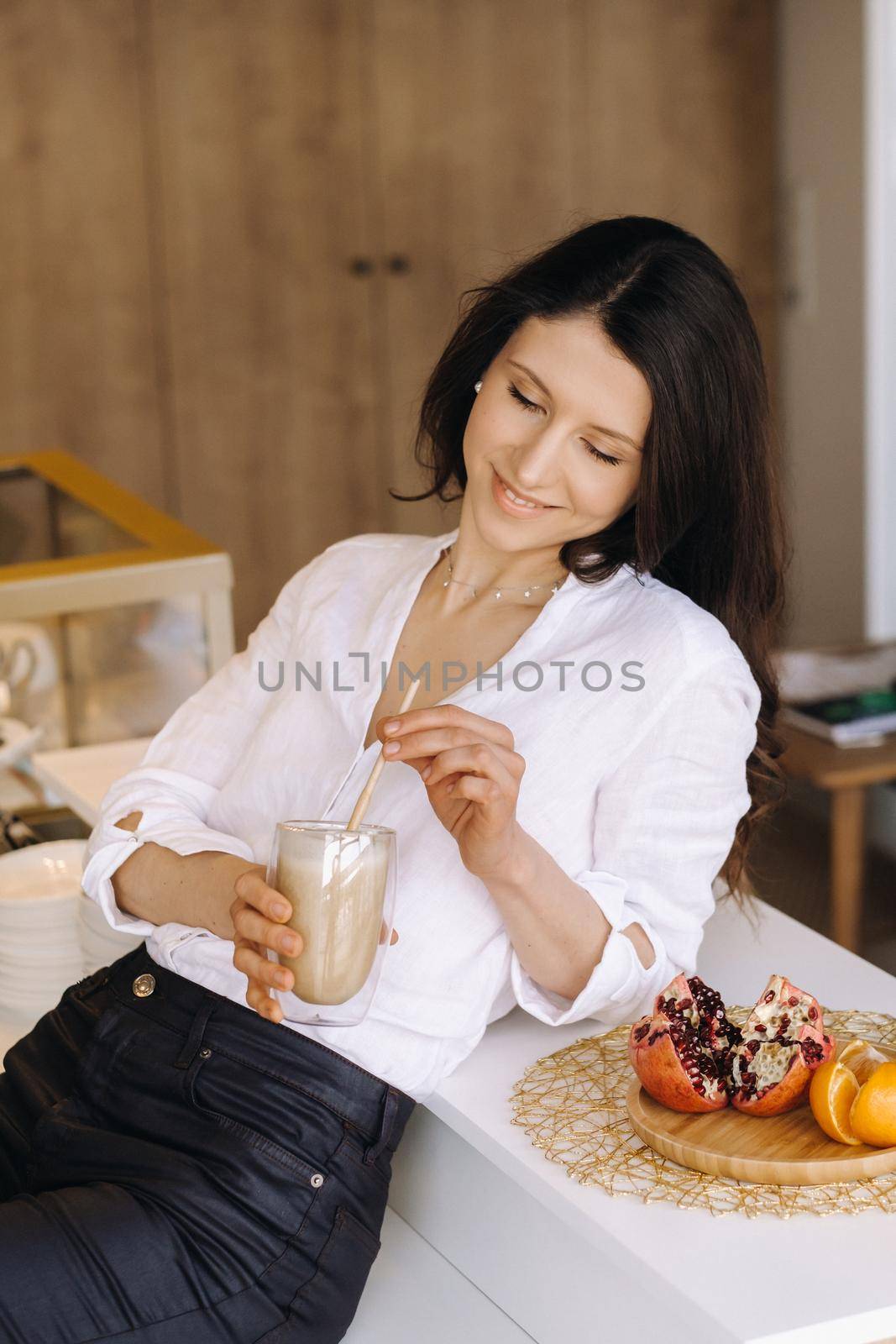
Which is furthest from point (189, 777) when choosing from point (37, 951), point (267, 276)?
point (267, 276)

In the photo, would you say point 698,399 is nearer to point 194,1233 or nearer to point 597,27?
point 194,1233

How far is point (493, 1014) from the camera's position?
4.67 ft

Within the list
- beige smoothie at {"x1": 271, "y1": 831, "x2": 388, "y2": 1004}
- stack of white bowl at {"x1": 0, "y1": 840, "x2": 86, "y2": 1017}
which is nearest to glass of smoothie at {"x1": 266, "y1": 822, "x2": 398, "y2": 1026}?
beige smoothie at {"x1": 271, "y1": 831, "x2": 388, "y2": 1004}

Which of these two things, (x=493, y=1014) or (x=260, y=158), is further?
(x=260, y=158)

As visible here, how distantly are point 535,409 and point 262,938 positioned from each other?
55cm

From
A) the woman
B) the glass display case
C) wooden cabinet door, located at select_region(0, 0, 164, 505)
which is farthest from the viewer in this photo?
wooden cabinet door, located at select_region(0, 0, 164, 505)

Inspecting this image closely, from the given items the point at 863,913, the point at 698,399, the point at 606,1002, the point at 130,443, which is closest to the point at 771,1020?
the point at 606,1002

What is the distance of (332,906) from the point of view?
113cm

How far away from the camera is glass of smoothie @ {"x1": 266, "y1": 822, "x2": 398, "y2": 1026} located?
1.12 meters

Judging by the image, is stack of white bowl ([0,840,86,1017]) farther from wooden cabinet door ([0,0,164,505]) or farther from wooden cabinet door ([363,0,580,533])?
wooden cabinet door ([363,0,580,533])

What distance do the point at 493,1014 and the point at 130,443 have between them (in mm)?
2929

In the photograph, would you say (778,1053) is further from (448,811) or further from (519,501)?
(519,501)

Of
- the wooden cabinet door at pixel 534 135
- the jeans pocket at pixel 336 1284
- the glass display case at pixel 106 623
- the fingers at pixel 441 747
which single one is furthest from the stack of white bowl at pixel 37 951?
the wooden cabinet door at pixel 534 135

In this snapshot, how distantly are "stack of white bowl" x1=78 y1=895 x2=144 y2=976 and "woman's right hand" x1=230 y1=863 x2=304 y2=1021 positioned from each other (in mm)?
584
